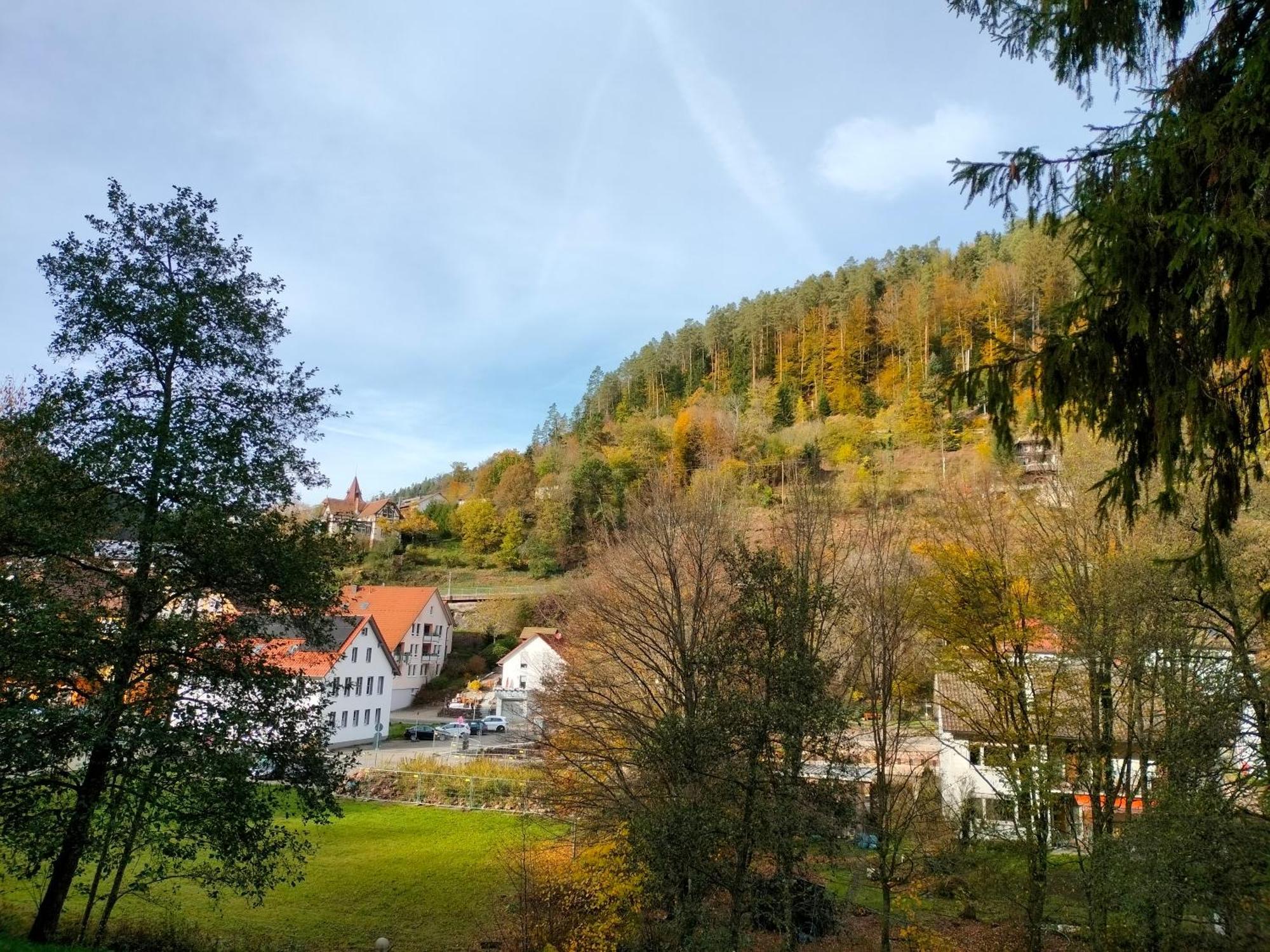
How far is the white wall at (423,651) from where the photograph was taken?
49.8m

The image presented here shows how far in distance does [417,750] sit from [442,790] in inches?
380

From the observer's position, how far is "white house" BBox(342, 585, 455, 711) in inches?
1948

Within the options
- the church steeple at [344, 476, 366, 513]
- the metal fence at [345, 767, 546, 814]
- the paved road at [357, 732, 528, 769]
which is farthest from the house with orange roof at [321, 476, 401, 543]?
the metal fence at [345, 767, 546, 814]

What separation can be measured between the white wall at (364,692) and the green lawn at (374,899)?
12976 millimetres

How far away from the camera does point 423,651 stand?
5400cm

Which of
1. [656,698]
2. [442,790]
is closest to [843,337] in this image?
[442,790]

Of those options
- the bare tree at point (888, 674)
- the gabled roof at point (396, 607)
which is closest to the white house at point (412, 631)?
the gabled roof at point (396, 607)

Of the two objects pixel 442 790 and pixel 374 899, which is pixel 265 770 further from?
pixel 442 790

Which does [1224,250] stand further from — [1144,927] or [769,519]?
[769,519]

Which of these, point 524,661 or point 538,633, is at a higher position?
point 538,633

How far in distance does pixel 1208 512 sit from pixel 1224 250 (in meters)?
1.77

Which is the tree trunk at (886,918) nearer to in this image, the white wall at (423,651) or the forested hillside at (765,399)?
Answer: the forested hillside at (765,399)

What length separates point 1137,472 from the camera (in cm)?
460

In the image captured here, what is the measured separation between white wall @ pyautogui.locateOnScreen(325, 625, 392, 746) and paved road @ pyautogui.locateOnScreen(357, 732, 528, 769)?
1500mm
